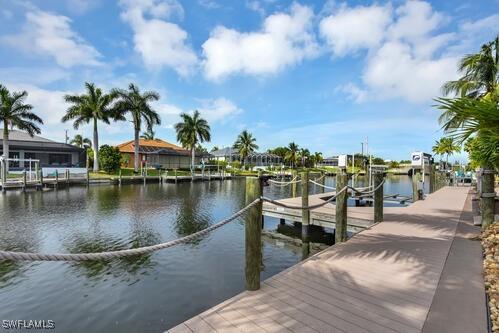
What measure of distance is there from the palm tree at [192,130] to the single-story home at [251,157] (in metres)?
19.6

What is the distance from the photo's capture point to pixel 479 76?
18938mm

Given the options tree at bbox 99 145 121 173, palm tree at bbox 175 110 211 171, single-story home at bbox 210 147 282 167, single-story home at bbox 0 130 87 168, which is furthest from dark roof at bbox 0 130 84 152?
single-story home at bbox 210 147 282 167

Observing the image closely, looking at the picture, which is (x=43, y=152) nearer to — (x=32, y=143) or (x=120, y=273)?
(x=32, y=143)

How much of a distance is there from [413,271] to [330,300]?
193cm

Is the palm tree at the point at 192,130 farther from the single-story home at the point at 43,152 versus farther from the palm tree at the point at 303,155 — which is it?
the palm tree at the point at 303,155

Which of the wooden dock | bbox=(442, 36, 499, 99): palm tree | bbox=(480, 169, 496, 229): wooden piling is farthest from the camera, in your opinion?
bbox=(442, 36, 499, 99): palm tree

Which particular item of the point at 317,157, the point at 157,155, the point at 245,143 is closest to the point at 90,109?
the point at 157,155

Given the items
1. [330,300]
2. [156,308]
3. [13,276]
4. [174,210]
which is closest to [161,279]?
[156,308]

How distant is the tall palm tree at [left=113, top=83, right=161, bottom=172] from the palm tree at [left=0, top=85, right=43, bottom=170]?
9.92 metres

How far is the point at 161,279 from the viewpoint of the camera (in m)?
7.21

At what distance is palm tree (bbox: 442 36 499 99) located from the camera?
17297 mm

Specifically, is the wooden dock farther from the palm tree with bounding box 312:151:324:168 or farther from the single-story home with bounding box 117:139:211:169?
the palm tree with bounding box 312:151:324:168

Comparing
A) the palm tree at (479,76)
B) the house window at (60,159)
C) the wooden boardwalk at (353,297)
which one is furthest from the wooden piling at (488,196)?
the house window at (60,159)

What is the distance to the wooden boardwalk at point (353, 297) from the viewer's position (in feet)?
10.4
